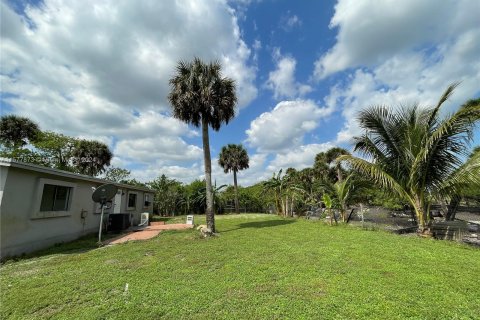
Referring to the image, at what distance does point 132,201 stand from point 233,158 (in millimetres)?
16348

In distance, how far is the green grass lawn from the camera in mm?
3377

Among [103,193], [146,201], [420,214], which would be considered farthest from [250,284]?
[146,201]

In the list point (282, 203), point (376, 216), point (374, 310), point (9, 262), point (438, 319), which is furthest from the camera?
point (282, 203)

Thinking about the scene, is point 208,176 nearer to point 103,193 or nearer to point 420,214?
point 103,193

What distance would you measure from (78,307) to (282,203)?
2090 cm

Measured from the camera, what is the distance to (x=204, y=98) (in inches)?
438

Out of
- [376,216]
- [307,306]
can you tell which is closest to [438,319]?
[307,306]

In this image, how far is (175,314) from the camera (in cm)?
332

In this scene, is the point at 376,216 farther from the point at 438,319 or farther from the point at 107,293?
the point at 107,293

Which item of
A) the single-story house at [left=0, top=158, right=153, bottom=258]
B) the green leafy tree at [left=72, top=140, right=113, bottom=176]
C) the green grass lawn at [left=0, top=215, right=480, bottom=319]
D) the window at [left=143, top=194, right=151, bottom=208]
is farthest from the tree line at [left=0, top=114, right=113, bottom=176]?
the green grass lawn at [left=0, top=215, right=480, bottom=319]

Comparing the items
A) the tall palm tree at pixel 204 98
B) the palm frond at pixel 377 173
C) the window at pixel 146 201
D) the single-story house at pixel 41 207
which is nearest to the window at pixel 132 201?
the window at pixel 146 201

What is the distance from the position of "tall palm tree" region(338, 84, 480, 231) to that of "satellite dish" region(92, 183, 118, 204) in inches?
373

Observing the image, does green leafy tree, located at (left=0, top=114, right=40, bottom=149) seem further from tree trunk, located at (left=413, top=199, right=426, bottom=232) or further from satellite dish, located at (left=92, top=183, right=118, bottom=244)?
tree trunk, located at (left=413, top=199, right=426, bottom=232)

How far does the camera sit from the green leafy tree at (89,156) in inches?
956
